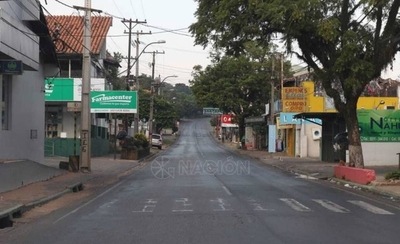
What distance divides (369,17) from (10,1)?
567 inches

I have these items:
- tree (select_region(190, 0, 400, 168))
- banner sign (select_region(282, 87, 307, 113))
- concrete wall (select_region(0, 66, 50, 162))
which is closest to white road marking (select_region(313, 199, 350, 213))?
tree (select_region(190, 0, 400, 168))

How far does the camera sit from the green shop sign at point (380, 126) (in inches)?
1352

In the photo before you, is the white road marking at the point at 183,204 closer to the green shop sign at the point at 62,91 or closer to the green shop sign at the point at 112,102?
the green shop sign at the point at 62,91

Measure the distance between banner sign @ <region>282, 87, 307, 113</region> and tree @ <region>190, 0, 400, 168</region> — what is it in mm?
19975

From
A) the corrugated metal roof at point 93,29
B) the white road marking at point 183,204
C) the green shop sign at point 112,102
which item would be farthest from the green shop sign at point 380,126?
the corrugated metal roof at point 93,29

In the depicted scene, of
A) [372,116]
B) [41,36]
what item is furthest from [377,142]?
[41,36]

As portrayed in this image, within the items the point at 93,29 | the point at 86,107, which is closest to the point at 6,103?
the point at 86,107

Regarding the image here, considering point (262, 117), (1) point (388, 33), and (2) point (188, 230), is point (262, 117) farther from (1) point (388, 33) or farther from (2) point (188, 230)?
(2) point (188, 230)

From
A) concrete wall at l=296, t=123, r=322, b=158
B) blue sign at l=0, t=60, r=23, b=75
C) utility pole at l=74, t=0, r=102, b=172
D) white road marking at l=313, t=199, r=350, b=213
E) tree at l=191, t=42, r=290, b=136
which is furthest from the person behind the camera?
tree at l=191, t=42, r=290, b=136

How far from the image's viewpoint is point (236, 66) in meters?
66.1

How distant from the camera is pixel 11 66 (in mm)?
18031

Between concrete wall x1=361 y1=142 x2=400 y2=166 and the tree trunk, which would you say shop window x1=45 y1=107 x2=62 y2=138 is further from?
the tree trunk

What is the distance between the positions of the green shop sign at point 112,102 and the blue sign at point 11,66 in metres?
26.9

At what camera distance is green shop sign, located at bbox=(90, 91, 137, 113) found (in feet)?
148
